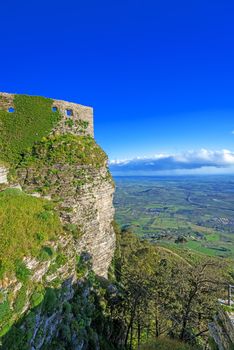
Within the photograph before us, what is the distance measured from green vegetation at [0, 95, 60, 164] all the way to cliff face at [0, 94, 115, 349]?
8cm

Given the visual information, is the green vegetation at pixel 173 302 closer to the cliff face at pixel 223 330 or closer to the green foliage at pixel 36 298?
the cliff face at pixel 223 330

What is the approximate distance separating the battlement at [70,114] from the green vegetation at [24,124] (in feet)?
1.17

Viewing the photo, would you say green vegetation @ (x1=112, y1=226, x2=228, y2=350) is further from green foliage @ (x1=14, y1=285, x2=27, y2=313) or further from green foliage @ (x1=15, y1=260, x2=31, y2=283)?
green foliage @ (x1=15, y1=260, x2=31, y2=283)

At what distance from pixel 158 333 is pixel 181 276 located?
17.8ft

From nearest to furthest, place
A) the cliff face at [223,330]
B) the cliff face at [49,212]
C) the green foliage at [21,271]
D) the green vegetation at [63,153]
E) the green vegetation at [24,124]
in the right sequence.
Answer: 1. the green foliage at [21,271]
2. the cliff face at [49,212]
3. the cliff face at [223,330]
4. the green vegetation at [63,153]
5. the green vegetation at [24,124]

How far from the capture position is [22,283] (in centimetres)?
1120

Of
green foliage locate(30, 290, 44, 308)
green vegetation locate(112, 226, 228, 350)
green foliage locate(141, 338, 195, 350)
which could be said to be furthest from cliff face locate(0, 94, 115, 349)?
green foliage locate(141, 338, 195, 350)

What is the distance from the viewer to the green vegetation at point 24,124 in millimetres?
21938

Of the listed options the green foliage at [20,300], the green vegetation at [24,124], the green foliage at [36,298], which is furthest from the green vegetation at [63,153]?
the green foliage at [20,300]

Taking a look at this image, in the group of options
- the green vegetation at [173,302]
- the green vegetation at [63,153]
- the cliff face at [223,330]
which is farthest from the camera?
the green vegetation at [63,153]

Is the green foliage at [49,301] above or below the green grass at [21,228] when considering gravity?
below

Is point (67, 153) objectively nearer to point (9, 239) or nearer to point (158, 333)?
point (9, 239)

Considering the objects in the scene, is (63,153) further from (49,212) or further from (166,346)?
(166,346)

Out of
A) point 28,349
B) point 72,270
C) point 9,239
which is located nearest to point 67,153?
point 72,270
